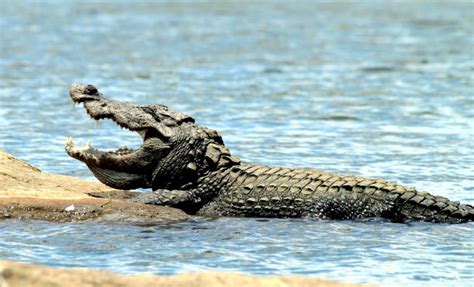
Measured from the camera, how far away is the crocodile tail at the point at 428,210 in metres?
9.41

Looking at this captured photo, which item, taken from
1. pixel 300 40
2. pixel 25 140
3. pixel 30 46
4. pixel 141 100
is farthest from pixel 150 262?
pixel 300 40

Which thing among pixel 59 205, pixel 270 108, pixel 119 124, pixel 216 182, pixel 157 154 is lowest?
pixel 59 205

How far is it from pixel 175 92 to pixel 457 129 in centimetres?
591

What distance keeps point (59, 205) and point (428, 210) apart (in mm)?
3140

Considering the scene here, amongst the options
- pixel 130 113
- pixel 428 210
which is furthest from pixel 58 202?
pixel 428 210

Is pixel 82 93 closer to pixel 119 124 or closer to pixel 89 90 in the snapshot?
pixel 89 90

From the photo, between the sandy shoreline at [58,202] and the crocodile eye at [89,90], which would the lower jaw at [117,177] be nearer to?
the sandy shoreline at [58,202]

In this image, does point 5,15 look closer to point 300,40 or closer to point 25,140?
point 300,40

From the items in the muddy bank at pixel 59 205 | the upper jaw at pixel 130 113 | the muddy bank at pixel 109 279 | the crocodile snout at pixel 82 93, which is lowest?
the muddy bank at pixel 109 279

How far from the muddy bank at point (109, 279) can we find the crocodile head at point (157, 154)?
4008mm

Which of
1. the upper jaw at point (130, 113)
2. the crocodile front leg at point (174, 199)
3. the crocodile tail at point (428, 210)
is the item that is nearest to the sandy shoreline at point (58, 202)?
the crocodile front leg at point (174, 199)

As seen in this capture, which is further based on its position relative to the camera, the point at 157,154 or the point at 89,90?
the point at 89,90

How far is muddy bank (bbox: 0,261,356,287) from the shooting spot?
5.36 meters

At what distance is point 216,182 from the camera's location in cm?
991
